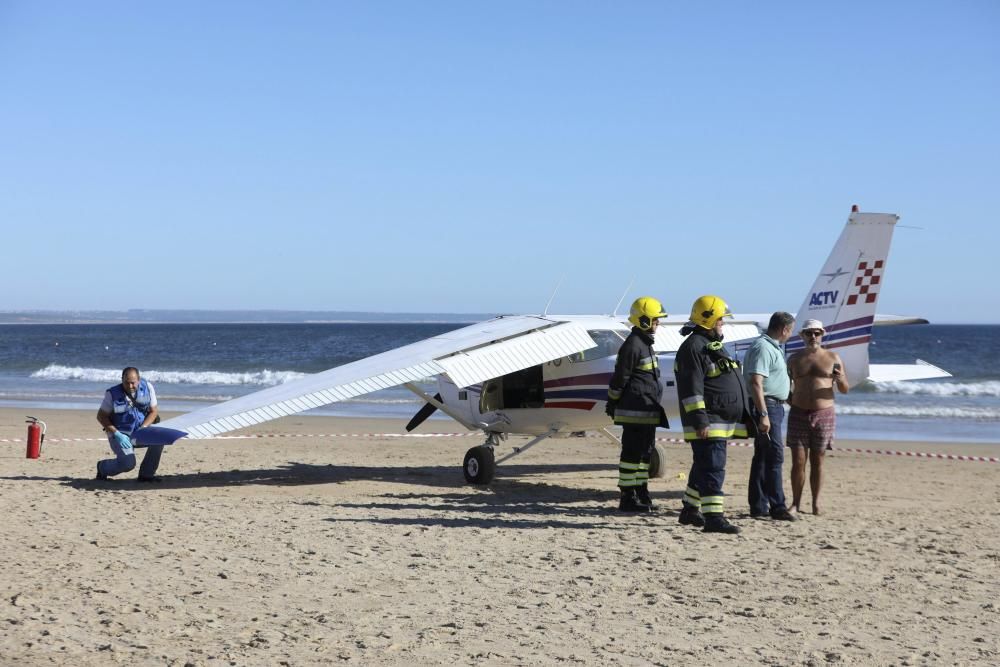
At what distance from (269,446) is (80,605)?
438 inches

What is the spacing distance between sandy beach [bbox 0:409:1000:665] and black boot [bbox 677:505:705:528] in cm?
20

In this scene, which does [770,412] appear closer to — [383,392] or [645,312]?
[645,312]

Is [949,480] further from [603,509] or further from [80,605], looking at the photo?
[80,605]

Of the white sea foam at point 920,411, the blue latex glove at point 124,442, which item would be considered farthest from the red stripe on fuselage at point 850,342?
the white sea foam at point 920,411

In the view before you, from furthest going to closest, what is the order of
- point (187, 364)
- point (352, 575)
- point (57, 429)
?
1. point (187, 364)
2. point (57, 429)
3. point (352, 575)

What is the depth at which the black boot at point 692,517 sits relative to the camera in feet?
29.9

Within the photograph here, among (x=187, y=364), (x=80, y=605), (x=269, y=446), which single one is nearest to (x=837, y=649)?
(x=80, y=605)

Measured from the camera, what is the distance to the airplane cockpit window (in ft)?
40.3

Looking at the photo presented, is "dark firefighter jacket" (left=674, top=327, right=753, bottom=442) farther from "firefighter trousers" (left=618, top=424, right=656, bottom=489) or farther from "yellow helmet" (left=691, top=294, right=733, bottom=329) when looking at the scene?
"firefighter trousers" (left=618, top=424, right=656, bottom=489)

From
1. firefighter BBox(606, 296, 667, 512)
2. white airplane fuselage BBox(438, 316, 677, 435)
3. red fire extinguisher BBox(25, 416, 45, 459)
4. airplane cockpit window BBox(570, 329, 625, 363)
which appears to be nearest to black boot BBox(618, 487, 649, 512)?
firefighter BBox(606, 296, 667, 512)

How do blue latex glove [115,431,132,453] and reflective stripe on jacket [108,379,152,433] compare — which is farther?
reflective stripe on jacket [108,379,152,433]

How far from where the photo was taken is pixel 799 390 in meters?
9.63

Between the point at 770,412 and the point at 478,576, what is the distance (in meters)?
3.61

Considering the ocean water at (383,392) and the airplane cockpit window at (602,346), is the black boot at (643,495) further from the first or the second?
the ocean water at (383,392)
